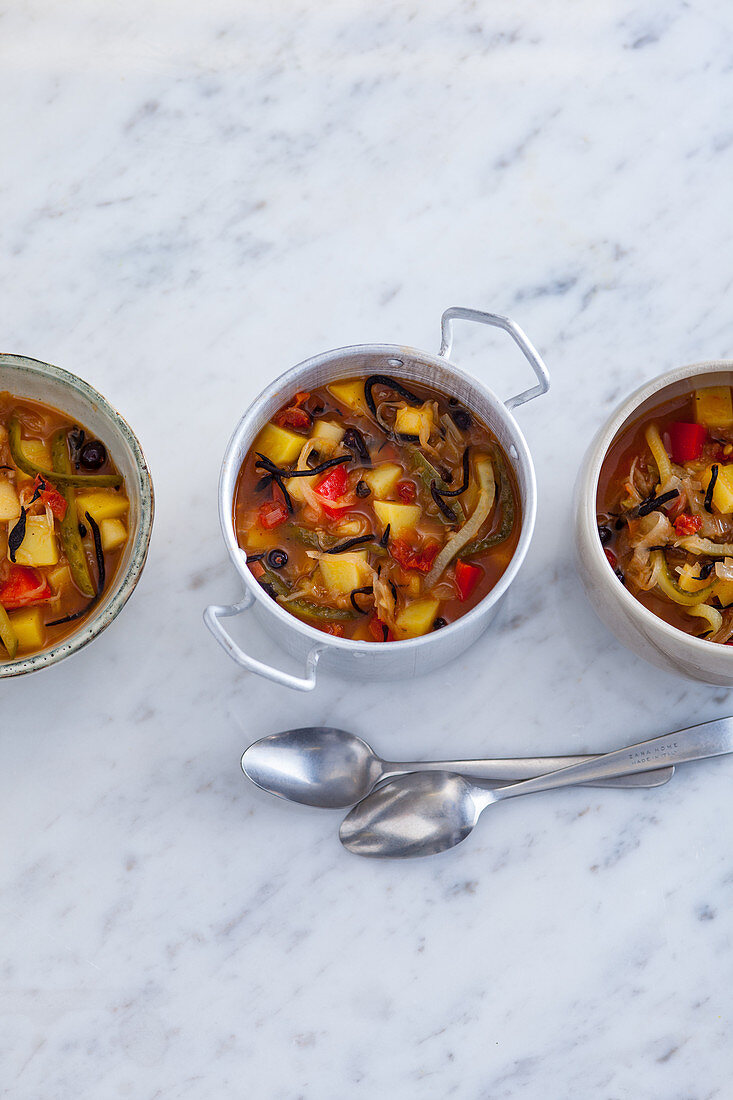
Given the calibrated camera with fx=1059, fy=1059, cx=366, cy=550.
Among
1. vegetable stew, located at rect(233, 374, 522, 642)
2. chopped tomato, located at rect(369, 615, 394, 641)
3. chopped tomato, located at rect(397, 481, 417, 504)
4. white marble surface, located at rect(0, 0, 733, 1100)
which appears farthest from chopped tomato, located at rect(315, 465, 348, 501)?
white marble surface, located at rect(0, 0, 733, 1100)

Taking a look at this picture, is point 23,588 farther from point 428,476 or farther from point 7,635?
point 428,476

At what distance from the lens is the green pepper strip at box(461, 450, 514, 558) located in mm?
1932

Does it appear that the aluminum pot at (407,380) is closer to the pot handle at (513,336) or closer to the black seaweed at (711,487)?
the pot handle at (513,336)

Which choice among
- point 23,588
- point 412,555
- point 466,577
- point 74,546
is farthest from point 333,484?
point 23,588

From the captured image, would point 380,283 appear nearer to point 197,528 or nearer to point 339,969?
point 197,528

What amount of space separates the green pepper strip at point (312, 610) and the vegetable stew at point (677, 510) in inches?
19.5

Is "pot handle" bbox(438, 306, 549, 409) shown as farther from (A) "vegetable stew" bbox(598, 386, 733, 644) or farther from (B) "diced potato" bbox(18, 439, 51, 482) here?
(B) "diced potato" bbox(18, 439, 51, 482)

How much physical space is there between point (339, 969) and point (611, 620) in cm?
89

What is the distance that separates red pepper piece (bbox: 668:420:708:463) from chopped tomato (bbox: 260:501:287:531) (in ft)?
2.44

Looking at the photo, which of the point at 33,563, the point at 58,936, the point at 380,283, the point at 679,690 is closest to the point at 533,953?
the point at 679,690

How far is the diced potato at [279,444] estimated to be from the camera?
196cm

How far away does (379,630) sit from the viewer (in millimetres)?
1917

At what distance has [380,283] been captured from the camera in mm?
2318

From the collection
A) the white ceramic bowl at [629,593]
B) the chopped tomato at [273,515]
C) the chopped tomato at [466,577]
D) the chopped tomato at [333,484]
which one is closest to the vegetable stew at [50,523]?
the chopped tomato at [273,515]
